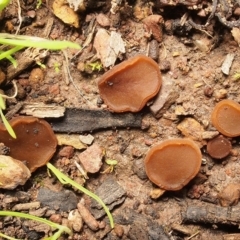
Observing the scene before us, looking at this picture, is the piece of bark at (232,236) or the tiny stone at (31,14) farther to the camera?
the tiny stone at (31,14)

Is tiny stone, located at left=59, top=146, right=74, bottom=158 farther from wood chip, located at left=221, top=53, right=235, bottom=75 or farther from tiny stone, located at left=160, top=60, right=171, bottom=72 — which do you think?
wood chip, located at left=221, top=53, right=235, bottom=75

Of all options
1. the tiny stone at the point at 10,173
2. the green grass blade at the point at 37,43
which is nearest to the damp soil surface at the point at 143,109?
the tiny stone at the point at 10,173

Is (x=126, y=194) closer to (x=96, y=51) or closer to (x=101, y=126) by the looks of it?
(x=101, y=126)

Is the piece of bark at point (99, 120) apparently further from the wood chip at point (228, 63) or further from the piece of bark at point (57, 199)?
the wood chip at point (228, 63)

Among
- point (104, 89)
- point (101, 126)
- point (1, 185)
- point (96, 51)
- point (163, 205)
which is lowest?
point (163, 205)

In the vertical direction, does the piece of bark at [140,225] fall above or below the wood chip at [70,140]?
below

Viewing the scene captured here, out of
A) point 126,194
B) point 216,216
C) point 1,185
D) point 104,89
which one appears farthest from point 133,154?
point 1,185
